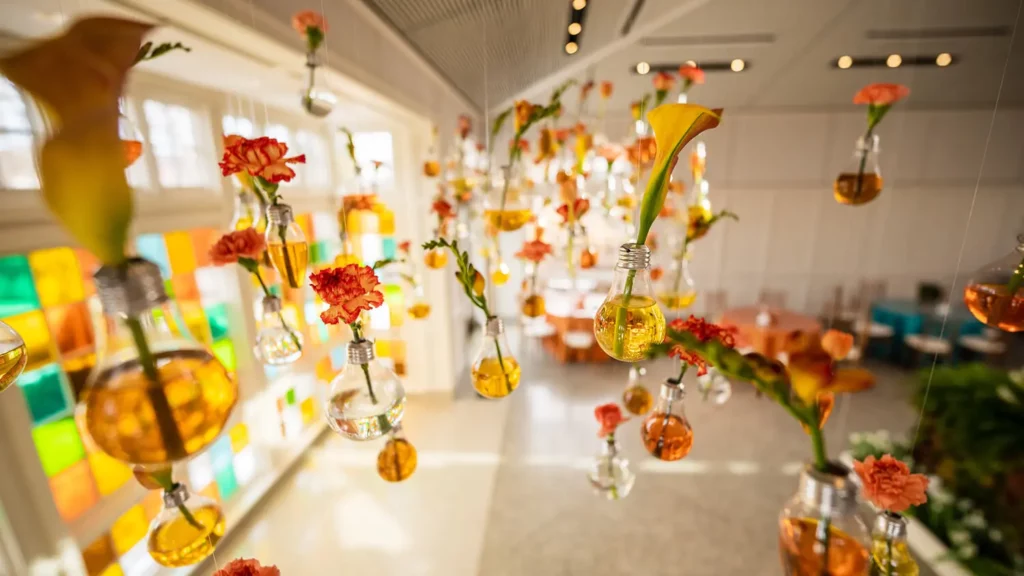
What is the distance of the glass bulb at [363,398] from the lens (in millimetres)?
799

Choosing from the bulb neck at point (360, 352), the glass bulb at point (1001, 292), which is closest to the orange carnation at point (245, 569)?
the bulb neck at point (360, 352)

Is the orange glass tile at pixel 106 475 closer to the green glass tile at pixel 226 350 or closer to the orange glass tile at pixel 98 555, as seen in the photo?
the orange glass tile at pixel 98 555

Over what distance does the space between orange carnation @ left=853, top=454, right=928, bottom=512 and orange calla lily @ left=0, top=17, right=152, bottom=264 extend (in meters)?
0.99

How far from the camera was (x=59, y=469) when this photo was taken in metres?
1.62

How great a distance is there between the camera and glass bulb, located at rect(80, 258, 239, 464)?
0.34 m

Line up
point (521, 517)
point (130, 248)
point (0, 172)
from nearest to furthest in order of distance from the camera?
point (130, 248)
point (0, 172)
point (521, 517)

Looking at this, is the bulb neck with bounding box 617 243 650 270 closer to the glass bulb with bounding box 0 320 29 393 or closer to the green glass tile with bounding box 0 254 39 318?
the glass bulb with bounding box 0 320 29 393

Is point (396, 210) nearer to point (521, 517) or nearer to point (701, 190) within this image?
point (521, 517)

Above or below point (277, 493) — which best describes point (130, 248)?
above

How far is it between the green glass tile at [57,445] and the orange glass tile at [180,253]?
798 mm

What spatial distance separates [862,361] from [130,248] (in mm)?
6281

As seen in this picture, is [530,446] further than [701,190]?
Yes

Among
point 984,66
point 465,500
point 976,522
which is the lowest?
point 465,500

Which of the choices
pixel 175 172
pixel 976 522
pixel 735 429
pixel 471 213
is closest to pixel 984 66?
pixel 976 522
